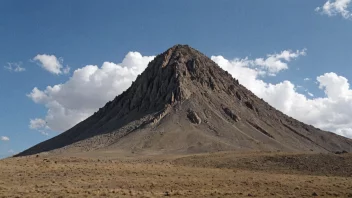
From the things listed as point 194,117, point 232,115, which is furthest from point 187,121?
point 232,115

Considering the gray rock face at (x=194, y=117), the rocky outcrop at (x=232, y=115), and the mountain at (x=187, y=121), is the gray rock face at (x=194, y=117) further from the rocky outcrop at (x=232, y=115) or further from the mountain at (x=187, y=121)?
the rocky outcrop at (x=232, y=115)

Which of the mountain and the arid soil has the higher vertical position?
the mountain

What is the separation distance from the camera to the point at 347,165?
178ft

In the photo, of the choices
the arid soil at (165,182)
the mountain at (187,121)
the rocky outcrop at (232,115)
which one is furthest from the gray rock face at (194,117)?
the arid soil at (165,182)

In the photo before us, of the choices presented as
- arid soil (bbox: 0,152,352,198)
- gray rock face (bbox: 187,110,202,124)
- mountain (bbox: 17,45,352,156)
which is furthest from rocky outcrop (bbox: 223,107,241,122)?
arid soil (bbox: 0,152,352,198)

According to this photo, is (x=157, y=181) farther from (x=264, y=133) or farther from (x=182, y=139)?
(x=264, y=133)

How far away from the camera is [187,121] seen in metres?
117

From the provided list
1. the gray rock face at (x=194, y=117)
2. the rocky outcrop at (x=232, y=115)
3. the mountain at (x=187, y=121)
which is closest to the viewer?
the mountain at (x=187, y=121)

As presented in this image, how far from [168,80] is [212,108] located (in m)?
20.6

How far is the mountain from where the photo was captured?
346 feet

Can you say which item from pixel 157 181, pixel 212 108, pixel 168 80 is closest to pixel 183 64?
pixel 168 80

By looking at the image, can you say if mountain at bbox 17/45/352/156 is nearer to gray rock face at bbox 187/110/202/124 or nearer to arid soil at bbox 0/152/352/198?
gray rock face at bbox 187/110/202/124

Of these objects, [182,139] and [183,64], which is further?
[183,64]

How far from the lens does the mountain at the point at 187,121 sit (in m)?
105
